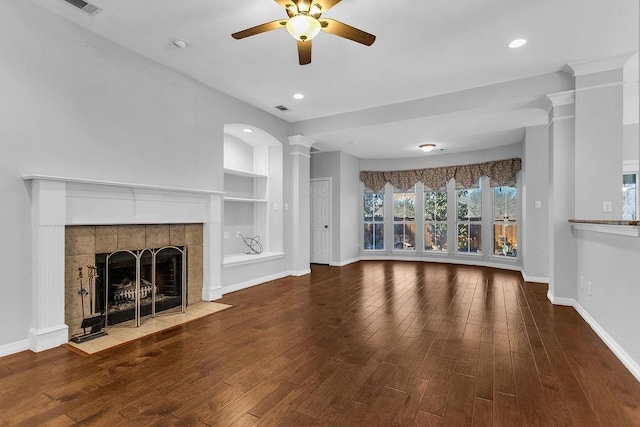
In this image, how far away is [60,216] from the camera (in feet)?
9.09

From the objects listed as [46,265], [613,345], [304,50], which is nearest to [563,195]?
[613,345]

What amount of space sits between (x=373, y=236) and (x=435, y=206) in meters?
1.75

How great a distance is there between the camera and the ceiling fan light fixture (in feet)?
7.66

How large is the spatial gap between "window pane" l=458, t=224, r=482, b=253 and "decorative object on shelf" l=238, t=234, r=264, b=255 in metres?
4.87

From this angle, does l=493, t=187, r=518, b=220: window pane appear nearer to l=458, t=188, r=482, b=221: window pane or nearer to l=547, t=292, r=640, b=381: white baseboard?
l=458, t=188, r=482, b=221: window pane

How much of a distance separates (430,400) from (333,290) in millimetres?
2910

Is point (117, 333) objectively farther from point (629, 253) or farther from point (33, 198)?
point (629, 253)

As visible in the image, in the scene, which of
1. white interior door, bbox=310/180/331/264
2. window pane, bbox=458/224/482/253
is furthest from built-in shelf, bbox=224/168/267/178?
window pane, bbox=458/224/482/253

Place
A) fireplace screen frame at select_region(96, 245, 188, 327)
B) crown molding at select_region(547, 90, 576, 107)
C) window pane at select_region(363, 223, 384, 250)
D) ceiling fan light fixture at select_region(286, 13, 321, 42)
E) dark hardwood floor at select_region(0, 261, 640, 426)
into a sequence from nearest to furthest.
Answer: dark hardwood floor at select_region(0, 261, 640, 426) < ceiling fan light fixture at select_region(286, 13, 321, 42) < fireplace screen frame at select_region(96, 245, 188, 327) < crown molding at select_region(547, 90, 576, 107) < window pane at select_region(363, 223, 384, 250)

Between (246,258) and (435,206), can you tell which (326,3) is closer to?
(246,258)

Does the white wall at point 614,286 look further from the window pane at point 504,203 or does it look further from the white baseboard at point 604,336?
the window pane at point 504,203

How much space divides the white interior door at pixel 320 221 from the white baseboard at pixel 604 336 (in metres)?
4.37

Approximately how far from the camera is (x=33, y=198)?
270 centimetres

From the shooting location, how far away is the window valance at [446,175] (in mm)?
6746
